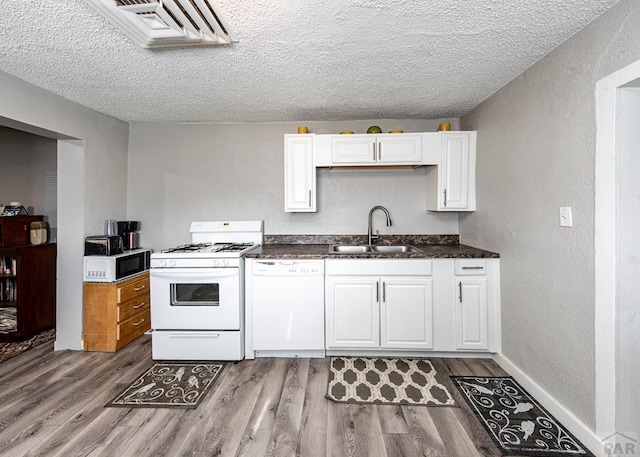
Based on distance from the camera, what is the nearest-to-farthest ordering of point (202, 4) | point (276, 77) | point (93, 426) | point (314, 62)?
point (202, 4), point (93, 426), point (314, 62), point (276, 77)

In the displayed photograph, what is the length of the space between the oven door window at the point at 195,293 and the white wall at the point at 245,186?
953 millimetres

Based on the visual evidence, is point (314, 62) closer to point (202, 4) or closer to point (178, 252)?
point (202, 4)

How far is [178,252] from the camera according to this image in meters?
2.66

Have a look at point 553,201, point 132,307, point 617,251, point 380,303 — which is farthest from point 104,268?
point 617,251

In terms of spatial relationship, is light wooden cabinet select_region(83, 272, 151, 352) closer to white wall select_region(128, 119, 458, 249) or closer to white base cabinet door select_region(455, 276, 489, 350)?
white wall select_region(128, 119, 458, 249)

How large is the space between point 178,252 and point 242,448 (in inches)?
63.5

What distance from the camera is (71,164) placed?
285 centimetres

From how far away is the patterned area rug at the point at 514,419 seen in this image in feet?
5.34

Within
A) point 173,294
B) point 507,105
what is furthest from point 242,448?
point 507,105

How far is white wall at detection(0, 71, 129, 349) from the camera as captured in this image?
2361 millimetres

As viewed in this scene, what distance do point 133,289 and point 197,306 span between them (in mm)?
896

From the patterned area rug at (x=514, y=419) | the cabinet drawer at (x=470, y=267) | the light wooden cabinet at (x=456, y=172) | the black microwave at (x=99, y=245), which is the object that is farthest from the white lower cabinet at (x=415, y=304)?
the black microwave at (x=99, y=245)

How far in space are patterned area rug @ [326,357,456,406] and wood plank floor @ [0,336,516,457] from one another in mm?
69

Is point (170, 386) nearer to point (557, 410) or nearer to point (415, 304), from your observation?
point (415, 304)
